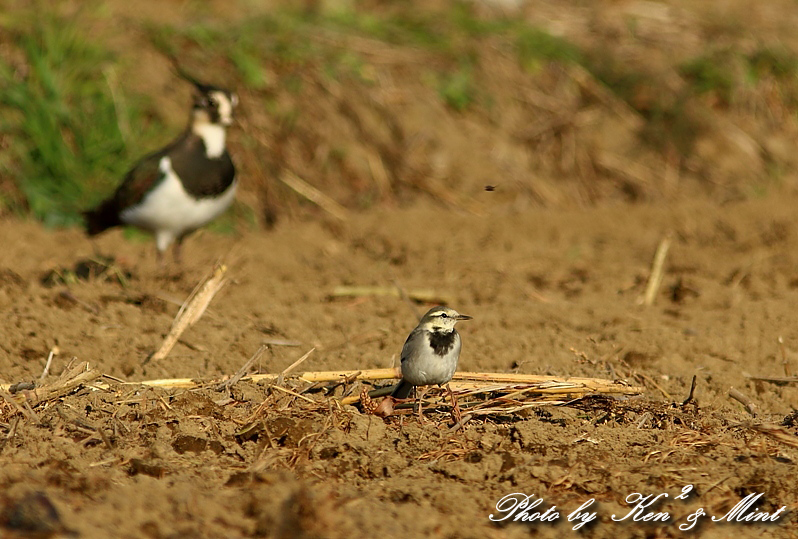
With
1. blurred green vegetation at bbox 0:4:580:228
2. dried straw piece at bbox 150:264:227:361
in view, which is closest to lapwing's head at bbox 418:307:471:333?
dried straw piece at bbox 150:264:227:361

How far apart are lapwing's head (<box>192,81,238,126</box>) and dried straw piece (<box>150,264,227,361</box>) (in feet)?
7.20

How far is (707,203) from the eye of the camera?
9477mm

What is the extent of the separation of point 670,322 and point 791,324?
0.66 meters

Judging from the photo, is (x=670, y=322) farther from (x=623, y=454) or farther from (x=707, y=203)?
(x=707, y=203)

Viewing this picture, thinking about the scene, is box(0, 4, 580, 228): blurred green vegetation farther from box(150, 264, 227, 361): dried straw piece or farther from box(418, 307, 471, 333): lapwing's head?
box(418, 307, 471, 333): lapwing's head

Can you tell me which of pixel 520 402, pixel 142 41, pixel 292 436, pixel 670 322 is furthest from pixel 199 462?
pixel 142 41

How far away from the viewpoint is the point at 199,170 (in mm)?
7082

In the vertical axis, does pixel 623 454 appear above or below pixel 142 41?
below

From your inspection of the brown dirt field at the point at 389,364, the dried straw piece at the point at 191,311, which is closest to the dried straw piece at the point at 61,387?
the brown dirt field at the point at 389,364

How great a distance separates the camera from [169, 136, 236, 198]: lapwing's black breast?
277 inches

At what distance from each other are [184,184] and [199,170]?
0.50ft

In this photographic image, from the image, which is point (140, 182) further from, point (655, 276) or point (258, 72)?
point (655, 276)

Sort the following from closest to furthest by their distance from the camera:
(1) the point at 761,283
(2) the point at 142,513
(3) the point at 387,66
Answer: (2) the point at 142,513, (1) the point at 761,283, (3) the point at 387,66

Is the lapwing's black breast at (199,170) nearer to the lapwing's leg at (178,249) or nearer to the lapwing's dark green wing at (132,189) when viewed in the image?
the lapwing's dark green wing at (132,189)
